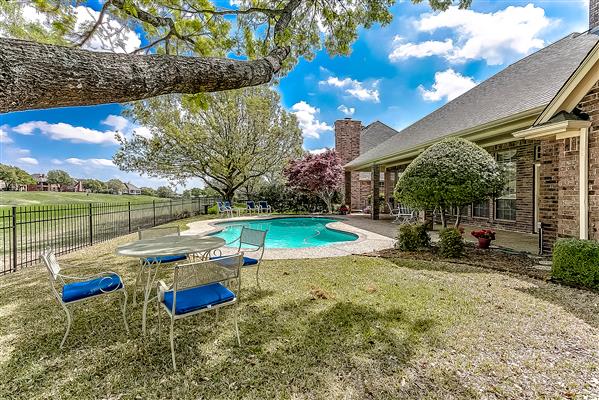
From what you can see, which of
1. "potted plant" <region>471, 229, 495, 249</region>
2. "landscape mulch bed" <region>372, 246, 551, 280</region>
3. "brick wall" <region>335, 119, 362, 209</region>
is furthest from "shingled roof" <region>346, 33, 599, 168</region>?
"brick wall" <region>335, 119, 362, 209</region>

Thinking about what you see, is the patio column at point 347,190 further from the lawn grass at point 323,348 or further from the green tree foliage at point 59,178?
the green tree foliage at point 59,178

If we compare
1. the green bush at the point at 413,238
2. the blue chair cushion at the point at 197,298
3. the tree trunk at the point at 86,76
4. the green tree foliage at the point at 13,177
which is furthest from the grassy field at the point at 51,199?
the green tree foliage at the point at 13,177

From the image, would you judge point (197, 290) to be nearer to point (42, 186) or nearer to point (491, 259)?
point (491, 259)

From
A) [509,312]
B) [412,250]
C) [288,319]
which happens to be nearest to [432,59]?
[412,250]

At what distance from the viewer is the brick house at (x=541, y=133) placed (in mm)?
5094

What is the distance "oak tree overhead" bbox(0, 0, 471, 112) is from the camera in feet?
5.96

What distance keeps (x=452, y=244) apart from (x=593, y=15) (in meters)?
9.99

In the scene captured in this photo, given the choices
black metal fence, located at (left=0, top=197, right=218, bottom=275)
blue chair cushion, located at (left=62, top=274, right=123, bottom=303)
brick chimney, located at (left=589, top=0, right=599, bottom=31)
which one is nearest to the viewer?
blue chair cushion, located at (left=62, top=274, right=123, bottom=303)

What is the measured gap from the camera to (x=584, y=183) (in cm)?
511

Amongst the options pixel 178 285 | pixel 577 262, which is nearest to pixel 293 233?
pixel 577 262

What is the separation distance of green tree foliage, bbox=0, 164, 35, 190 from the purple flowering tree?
30.4 meters

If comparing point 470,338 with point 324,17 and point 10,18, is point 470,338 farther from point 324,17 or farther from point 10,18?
point 10,18

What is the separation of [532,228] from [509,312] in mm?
7723

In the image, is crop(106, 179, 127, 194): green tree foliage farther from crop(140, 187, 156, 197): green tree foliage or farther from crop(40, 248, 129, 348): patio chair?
crop(40, 248, 129, 348): patio chair
